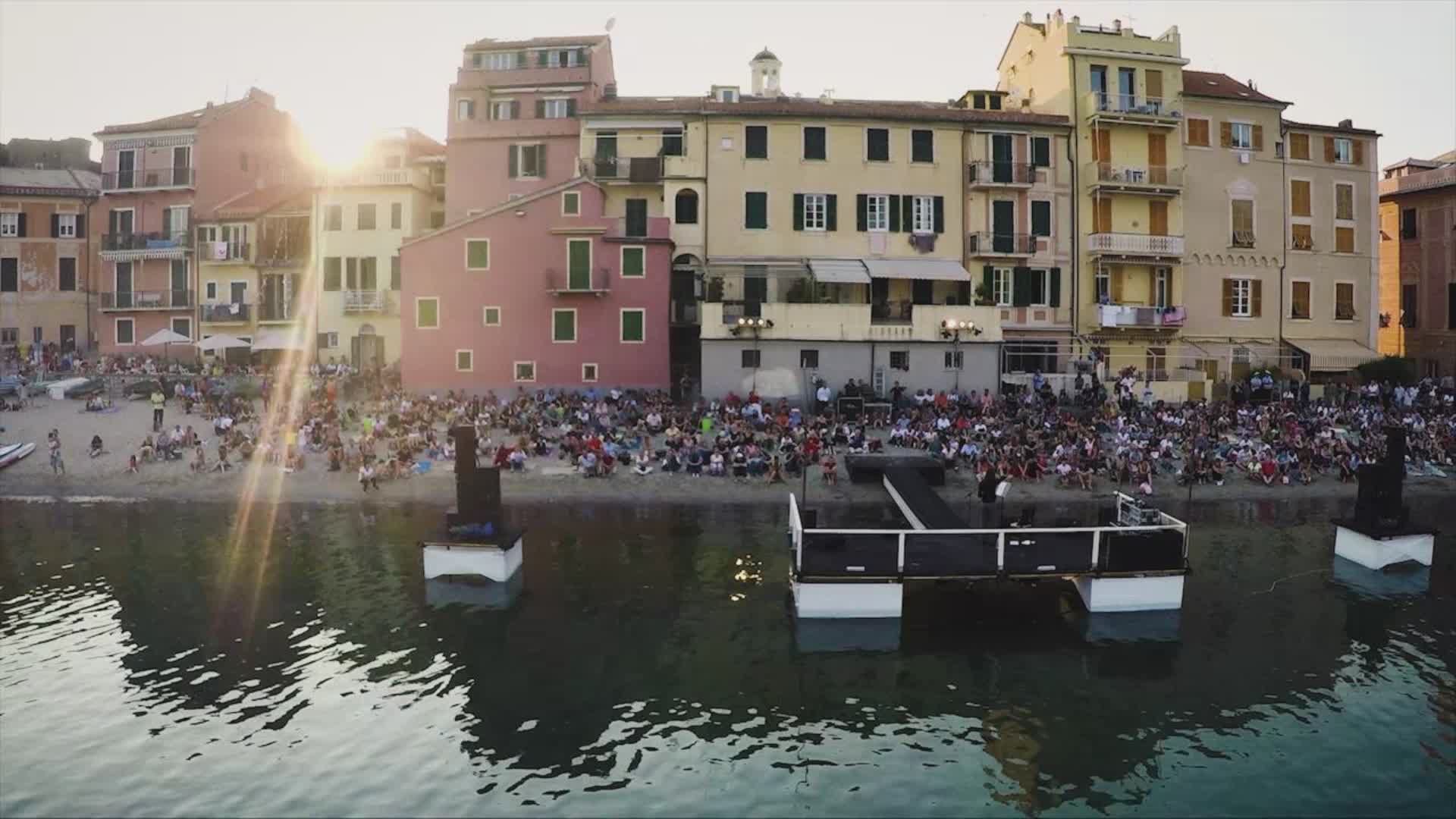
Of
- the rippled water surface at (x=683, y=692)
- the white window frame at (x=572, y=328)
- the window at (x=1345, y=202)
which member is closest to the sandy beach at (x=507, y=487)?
the rippled water surface at (x=683, y=692)

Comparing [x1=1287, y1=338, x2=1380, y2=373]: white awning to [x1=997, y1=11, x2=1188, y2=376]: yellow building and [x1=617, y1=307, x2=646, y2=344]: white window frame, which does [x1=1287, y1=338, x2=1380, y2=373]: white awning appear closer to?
[x1=997, y1=11, x2=1188, y2=376]: yellow building

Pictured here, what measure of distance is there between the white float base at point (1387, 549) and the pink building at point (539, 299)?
89.6 feet

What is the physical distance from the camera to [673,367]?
1873 inches

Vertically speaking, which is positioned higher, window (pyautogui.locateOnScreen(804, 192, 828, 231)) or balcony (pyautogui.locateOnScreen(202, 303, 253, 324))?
window (pyautogui.locateOnScreen(804, 192, 828, 231))

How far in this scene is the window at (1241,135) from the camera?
50.8 m

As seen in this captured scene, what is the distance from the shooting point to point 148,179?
56.7 m

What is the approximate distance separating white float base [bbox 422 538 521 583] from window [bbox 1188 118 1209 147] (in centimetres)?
4244

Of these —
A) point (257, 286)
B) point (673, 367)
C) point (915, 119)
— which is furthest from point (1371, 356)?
point (257, 286)

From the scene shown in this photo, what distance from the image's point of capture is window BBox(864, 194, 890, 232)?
4756cm

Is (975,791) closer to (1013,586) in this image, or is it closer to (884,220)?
(1013,586)

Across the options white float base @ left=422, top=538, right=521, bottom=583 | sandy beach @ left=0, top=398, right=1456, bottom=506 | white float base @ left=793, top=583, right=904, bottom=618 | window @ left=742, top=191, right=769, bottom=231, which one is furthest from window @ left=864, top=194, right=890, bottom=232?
white float base @ left=422, top=538, right=521, bottom=583

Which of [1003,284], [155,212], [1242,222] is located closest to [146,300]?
[155,212]

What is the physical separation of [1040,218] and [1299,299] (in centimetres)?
1486

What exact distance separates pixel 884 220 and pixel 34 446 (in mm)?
36910
